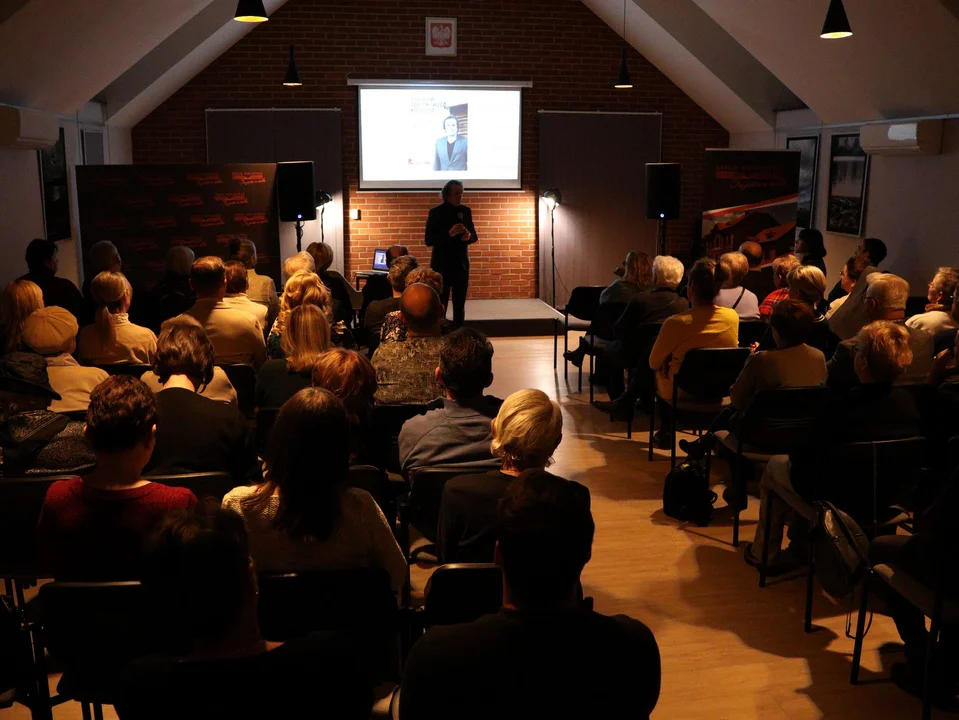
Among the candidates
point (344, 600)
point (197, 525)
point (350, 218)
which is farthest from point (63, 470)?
point (350, 218)

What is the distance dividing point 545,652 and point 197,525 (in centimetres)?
62

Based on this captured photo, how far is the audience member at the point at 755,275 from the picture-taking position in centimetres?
708

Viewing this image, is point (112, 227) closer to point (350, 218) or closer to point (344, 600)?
point (350, 218)

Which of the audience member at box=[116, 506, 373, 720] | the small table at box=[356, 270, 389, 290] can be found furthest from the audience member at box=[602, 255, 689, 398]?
the audience member at box=[116, 506, 373, 720]

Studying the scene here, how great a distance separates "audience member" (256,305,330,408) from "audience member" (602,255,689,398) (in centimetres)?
257

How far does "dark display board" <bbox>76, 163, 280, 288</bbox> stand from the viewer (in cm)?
786

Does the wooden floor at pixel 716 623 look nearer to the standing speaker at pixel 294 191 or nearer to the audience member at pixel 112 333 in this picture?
the audience member at pixel 112 333

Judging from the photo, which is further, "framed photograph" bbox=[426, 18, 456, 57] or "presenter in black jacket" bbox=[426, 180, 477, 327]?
"framed photograph" bbox=[426, 18, 456, 57]

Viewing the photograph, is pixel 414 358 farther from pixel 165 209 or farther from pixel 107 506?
pixel 165 209

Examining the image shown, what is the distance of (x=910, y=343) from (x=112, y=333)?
3.95 metres

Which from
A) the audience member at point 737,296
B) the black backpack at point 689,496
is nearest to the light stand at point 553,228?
the audience member at point 737,296

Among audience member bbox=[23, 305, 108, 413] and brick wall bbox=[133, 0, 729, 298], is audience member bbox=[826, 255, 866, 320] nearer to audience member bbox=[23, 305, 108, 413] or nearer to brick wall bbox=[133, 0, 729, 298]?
audience member bbox=[23, 305, 108, 413]

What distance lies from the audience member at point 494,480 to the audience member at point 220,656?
101cm

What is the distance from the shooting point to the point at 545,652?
1.44m
